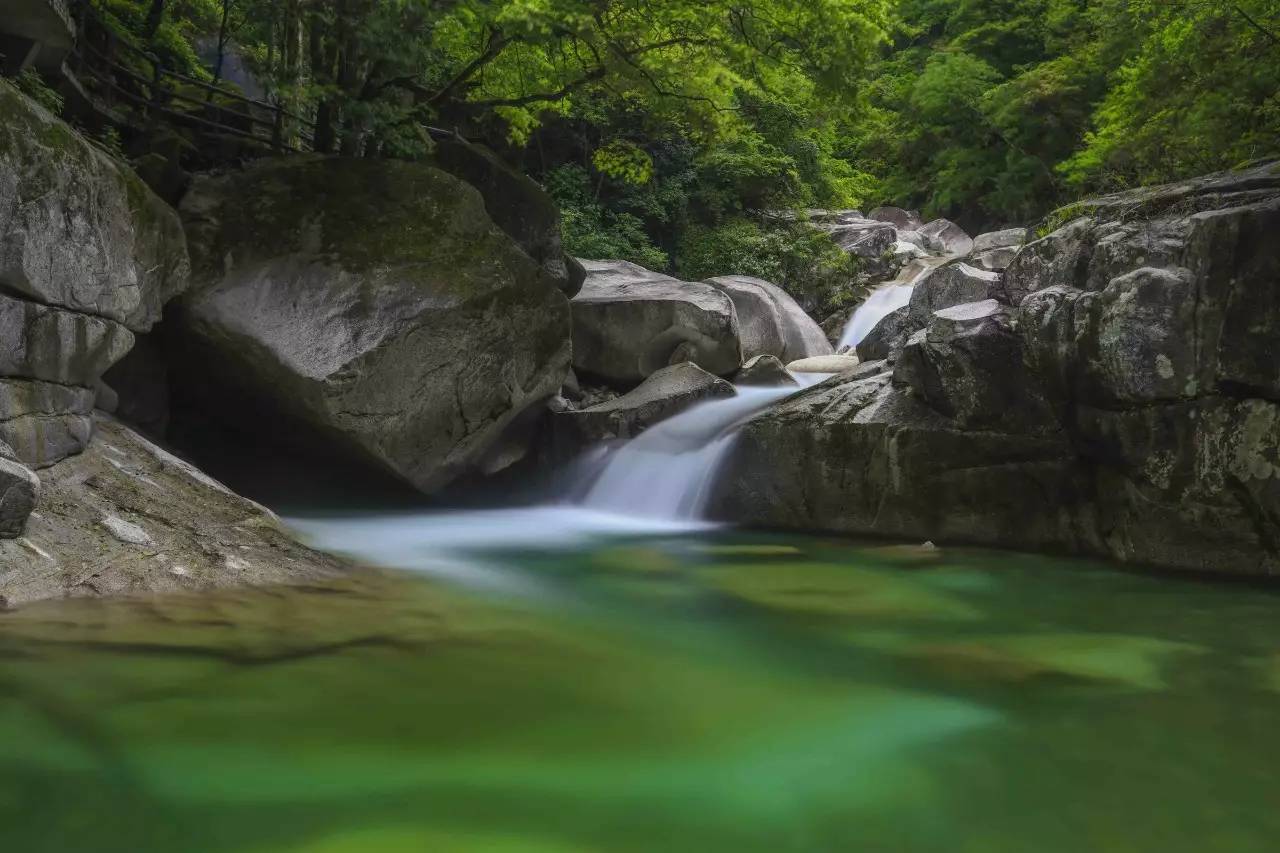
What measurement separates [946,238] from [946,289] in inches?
552

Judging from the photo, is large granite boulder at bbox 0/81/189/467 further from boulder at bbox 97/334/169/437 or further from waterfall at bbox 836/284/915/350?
waterfall at bbox 836/284/915/350

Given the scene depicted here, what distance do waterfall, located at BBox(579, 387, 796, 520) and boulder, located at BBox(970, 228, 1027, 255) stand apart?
43.5 ft

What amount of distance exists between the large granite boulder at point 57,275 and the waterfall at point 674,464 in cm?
526

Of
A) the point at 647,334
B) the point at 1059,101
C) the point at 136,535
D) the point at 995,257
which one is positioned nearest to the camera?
the point at 136,535

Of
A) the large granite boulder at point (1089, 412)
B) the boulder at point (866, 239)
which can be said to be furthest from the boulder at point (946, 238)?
the large granite boulder at point (1089, 412)

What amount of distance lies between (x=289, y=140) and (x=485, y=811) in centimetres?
1039

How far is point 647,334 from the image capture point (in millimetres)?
13609

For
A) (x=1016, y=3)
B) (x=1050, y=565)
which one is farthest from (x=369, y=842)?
(x=1016, y=3)

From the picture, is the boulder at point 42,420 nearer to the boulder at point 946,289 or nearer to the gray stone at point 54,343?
the gray stone at point 54,343

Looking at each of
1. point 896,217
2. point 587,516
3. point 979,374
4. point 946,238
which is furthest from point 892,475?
point 896,217

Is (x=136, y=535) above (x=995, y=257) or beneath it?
beneath

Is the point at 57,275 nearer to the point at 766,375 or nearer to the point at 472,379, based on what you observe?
the point at 472,379

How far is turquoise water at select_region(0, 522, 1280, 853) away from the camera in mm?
2809

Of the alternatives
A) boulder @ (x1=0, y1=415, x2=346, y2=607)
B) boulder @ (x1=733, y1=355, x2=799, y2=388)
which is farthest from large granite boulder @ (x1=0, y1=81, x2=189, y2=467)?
boulder @ (x1=733, y1=355, x2=799, y2=388)
